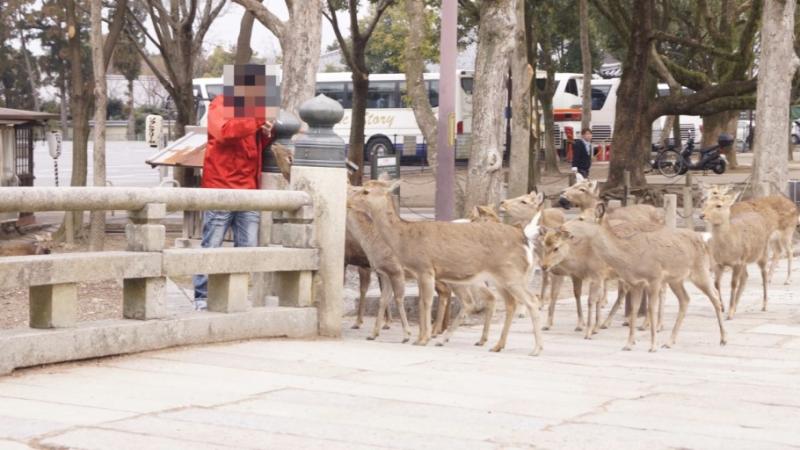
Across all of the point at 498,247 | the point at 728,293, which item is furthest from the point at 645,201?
the point at 498,247

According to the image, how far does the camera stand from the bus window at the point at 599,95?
59219 mm

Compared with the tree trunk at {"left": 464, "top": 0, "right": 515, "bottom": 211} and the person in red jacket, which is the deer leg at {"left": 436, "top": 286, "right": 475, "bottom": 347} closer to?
the person in red jacket

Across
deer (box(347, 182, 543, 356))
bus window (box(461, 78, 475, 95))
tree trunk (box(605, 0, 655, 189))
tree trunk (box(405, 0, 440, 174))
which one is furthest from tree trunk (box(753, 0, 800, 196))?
bus window (box(461, 78, 475, 95))

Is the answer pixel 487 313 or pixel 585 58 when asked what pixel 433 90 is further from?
pixel 487 313

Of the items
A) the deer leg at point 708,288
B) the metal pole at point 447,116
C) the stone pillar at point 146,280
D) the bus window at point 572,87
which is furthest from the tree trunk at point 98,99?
the bus window at point 572,87

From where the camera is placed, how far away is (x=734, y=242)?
1405cm

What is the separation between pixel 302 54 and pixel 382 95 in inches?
1570

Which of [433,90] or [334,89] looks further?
[334,89]

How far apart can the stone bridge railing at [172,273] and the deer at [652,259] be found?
7.68 ft

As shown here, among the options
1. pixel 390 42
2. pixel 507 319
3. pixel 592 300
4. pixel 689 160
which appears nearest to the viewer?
pixel 507 319

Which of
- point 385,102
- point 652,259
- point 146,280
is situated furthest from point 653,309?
point 385,102

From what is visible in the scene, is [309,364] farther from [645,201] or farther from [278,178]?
[645,201]

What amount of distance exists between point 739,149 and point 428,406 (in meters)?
61.5

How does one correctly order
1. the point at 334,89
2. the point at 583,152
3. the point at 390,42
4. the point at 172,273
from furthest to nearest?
the point at 390,42
the point at 334,89
the point at 583,152
the point at 172,273
